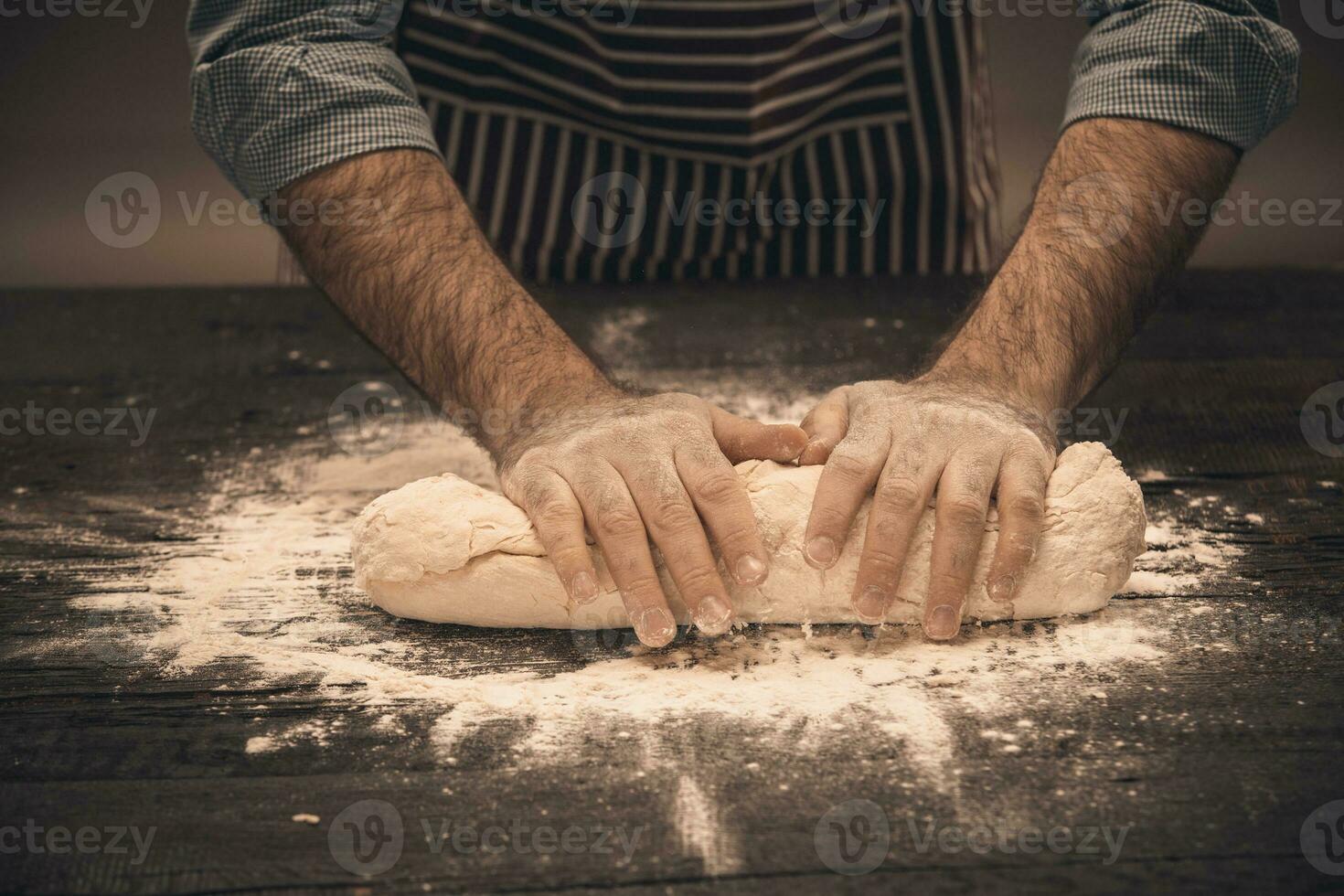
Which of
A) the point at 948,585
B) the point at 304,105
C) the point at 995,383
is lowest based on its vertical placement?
the point at 948,585

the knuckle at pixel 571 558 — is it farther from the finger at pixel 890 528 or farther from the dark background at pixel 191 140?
the dark background at pixel 191 140

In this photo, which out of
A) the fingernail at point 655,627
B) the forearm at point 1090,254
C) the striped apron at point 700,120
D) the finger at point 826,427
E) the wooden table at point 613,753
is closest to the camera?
the wooden table at point 613,753

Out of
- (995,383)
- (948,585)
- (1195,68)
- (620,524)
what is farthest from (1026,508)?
(1195,68)

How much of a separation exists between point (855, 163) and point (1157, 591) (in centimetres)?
128

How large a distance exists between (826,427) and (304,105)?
0.86 metres

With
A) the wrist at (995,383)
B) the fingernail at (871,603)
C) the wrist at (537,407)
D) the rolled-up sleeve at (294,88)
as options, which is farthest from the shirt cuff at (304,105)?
the fingernail at (871,603)

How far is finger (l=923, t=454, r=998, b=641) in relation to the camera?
1186 millimetres

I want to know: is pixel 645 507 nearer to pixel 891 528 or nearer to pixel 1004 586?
pixel 891 528

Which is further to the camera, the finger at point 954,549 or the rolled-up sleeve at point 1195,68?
the rolled-up sleeve at point 1195,68

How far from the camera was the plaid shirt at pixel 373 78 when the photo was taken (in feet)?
5.17

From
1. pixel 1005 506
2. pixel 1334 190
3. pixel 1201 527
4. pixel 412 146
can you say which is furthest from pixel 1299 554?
Answer: pixel 1334 190

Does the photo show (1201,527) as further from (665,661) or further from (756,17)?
(756,17)

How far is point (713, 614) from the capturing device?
3.87 feet

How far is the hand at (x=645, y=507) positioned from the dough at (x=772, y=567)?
0.13ft
